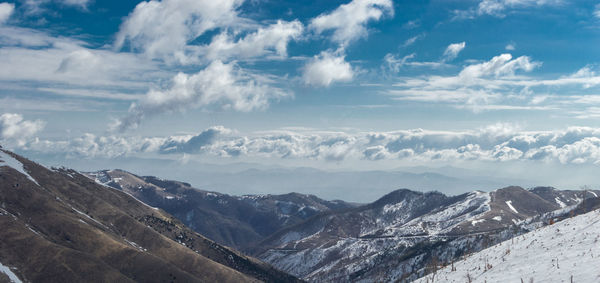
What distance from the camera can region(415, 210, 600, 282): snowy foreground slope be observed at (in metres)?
29.3

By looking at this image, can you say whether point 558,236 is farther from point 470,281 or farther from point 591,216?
point 470,281

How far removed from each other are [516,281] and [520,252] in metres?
8.57

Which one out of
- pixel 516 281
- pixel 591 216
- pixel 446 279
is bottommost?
pixel 446 279

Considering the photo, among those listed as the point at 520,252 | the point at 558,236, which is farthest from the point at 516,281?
the point at 558,236

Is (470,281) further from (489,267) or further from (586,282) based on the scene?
(586,282)

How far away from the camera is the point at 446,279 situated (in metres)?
40.0

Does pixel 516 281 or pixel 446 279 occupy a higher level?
pixel 516 281

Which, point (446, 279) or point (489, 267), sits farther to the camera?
point (446, 279)

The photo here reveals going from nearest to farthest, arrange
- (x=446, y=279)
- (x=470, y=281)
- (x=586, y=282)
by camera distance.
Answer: (x=586, y=282) < (x=470, y=281) < (x=446, y=279)

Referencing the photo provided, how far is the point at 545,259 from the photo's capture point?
3347 cm

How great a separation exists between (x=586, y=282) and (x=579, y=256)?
5664mm

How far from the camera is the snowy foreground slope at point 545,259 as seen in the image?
29298 mm

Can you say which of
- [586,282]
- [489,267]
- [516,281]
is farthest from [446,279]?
[586,282]

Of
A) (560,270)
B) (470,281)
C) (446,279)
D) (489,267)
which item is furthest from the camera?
(446,279)
